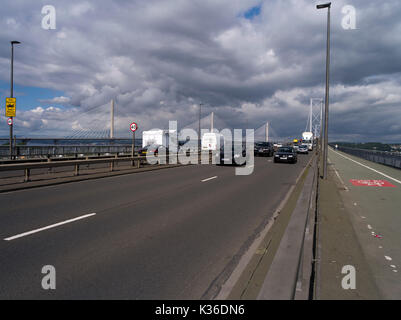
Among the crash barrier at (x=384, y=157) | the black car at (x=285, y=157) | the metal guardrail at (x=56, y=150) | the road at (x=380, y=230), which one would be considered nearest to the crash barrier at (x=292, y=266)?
the road at (x=380, y=230)

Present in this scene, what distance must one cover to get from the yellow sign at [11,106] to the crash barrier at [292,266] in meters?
22.4

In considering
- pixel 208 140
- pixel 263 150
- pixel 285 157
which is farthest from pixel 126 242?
pixel 208 140

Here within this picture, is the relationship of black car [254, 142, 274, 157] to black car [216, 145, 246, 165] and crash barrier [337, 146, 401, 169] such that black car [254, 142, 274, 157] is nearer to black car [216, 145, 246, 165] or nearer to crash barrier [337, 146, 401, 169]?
crash barrier [337, 146, 401, 169]

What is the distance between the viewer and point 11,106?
23.1 metres

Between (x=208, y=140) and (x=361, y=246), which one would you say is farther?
(x=208, y=140)

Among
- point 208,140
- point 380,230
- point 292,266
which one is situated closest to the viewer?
point 292,266

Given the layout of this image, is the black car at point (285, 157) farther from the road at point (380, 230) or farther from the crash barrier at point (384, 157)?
the road at point (380, 230)

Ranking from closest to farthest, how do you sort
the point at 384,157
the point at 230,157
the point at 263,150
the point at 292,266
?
the point at 292,266 < the point at 230,157 < the point at 384,157 < the point at 263,150

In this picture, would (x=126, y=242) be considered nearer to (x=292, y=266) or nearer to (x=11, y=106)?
(x=292, y=266)

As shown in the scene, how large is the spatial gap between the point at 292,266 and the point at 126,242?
2997 mm

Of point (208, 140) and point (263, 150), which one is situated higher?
point (208, 140)

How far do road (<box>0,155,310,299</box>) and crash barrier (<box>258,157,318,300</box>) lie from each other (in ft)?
2.12

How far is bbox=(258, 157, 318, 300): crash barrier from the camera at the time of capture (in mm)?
3982
